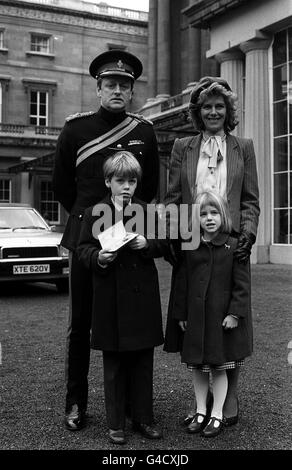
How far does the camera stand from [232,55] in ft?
58.8

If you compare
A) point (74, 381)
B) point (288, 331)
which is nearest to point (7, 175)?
point (288, 331)

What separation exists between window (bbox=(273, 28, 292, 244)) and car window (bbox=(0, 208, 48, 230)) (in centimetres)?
762

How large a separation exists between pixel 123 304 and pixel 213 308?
539 millimetres

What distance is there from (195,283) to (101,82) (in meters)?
1.41

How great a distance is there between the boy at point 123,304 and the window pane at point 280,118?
45.3 ft

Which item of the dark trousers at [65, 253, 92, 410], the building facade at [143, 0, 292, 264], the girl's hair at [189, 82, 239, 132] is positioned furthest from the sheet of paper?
the building facade at [143, 0, 292, 264]

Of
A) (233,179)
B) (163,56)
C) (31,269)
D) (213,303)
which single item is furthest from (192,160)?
(163,56)

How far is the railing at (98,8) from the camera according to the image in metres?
39.9

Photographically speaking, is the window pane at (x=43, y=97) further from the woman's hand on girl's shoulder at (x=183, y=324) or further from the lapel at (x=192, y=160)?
the woman's hand on girl's shoulder at (x=183, y=324)

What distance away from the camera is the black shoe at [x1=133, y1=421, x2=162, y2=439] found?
3.37 m

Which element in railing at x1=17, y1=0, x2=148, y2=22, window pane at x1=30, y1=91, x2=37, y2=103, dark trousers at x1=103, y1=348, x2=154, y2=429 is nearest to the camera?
dark trousers at x1=103, y1=348, x2=154, y2=429

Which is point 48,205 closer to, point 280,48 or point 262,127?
point 262,127

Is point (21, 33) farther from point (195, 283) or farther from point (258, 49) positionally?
point (195, 283)

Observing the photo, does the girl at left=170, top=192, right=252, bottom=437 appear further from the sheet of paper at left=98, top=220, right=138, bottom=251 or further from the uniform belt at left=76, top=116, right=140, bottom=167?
the uniform belt at left=76, top=116, right=140, bottom=167
